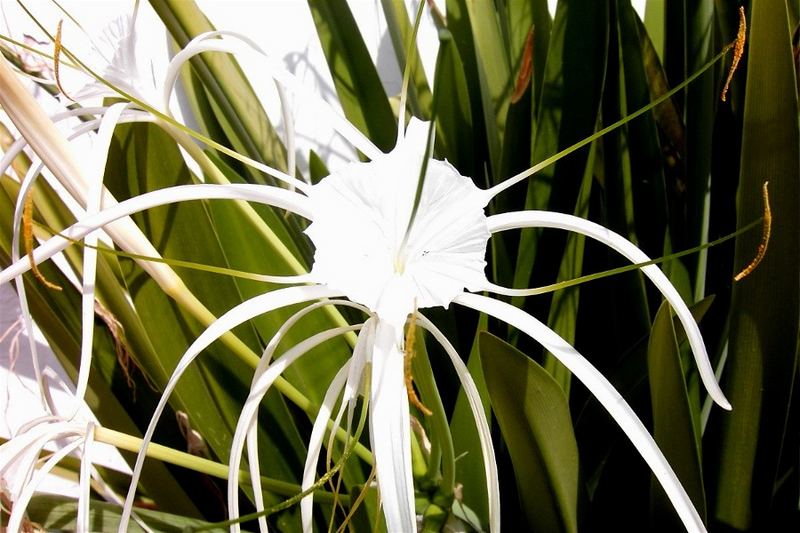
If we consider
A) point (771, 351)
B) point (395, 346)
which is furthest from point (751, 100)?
point (395, 346)

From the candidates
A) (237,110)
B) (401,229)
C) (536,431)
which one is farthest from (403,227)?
(237,110)

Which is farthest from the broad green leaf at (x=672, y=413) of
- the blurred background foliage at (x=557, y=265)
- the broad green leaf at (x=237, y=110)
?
the broad green leaf at (x=237, y=110)

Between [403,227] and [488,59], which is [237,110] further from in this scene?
[403,227]

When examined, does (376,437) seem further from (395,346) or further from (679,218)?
(679,218)

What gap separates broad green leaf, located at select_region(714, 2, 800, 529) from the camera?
332mm

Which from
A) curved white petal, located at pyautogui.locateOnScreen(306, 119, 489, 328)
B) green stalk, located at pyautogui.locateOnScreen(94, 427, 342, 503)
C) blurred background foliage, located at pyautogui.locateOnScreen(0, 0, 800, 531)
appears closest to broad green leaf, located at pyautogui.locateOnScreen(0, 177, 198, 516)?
blurred background foliage, located at pyautogui.locateOnScreen(0, 0, 800, 531)

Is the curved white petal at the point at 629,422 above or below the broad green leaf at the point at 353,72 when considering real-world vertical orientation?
below

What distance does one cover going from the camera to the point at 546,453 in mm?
337

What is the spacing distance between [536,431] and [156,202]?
0.65 feet

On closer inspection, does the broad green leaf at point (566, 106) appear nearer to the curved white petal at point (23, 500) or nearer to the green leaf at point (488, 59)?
the green leaf at point (488, 59)

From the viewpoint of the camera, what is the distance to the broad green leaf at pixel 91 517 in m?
0.35

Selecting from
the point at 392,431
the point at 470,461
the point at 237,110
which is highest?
the point at 237,110

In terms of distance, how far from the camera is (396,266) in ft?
0.77

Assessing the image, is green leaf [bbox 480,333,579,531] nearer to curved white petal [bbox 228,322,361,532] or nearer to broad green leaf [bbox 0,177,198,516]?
curved white petal [bbox 228,322,361,532]
